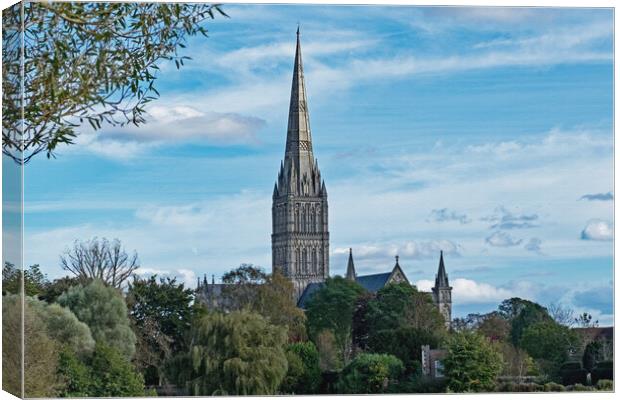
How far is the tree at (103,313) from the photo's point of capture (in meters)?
26.4

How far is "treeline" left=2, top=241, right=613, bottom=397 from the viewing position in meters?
22.0

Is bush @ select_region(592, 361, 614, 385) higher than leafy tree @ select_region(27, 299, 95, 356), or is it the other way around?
leafy tree @ select_region(27, 299, 95, 356)

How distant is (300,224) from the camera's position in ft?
247

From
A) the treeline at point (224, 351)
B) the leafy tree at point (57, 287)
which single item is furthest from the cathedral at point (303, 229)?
the leafy tree at point (57, 287)

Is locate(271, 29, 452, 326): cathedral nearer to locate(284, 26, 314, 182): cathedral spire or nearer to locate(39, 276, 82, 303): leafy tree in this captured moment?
locate(284, 26, 314, 182): cathedral spire

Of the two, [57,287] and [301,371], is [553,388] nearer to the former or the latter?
[301,371]

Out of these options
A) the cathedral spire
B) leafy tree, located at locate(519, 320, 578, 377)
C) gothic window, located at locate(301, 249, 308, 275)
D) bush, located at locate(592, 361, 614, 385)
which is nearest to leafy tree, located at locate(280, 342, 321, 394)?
leafy tree, located at locate(519, 320, 578, 377)

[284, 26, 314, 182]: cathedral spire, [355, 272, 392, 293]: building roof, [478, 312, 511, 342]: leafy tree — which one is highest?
[284, 26, 314, 182]: cathedral spire

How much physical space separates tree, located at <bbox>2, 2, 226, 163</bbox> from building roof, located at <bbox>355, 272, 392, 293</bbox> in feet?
179

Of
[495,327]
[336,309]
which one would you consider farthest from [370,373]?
[336,309]

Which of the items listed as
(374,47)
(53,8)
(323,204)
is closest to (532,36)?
(374,47)

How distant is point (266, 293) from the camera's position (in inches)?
1583

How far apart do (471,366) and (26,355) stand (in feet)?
34.9

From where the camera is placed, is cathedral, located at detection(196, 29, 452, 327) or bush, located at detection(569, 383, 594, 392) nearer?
bush, located at detection(569, 383, 594, 392)
